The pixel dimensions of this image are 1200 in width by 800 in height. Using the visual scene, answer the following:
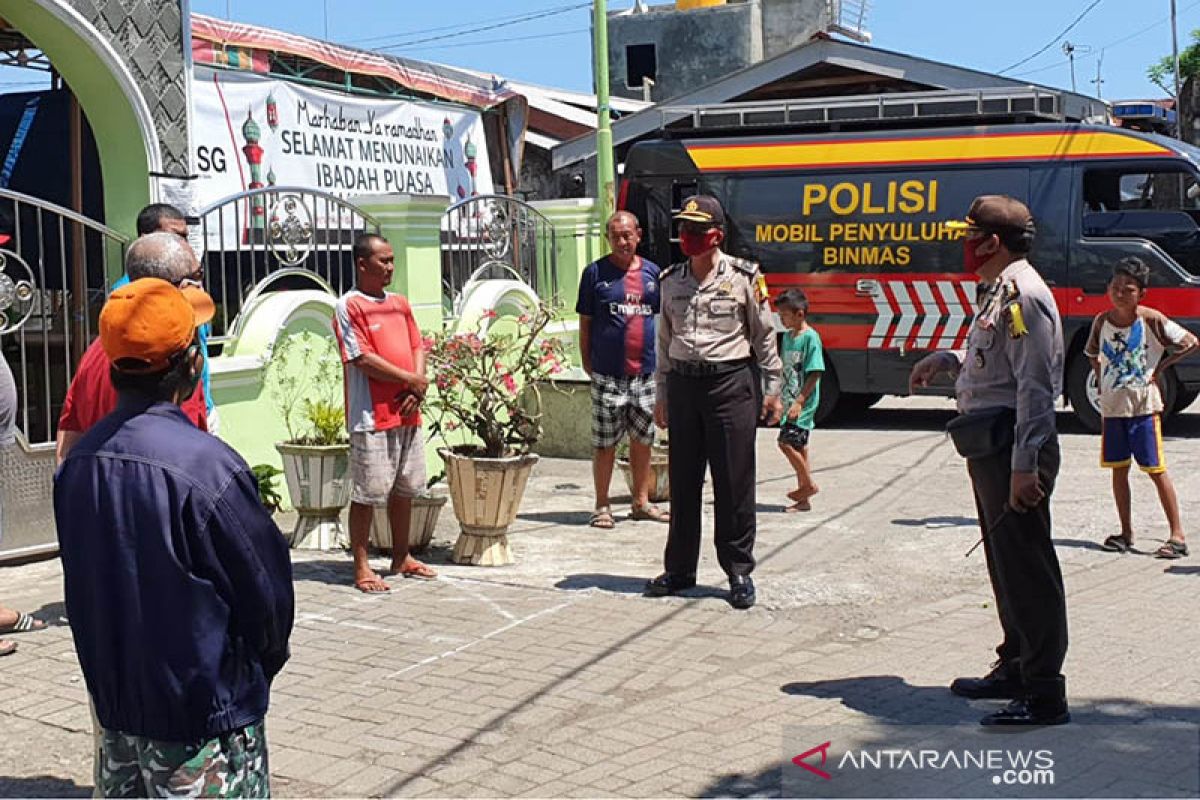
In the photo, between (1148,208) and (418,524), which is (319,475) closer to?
(418,524)

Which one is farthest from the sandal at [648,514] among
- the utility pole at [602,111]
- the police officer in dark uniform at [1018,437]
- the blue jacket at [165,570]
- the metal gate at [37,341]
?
the blue jacket at [165,570]

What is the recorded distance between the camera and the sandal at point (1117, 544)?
8398 mm

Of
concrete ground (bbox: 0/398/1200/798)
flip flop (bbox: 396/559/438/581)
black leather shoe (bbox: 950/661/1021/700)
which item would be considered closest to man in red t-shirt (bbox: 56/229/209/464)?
concrete ground (bbox: 0/398/1200/798)

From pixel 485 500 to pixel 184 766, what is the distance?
4.79m

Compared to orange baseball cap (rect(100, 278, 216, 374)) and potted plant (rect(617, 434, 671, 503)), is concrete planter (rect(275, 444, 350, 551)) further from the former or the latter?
orange baseball cap (rect(100, 278, 216, 374))

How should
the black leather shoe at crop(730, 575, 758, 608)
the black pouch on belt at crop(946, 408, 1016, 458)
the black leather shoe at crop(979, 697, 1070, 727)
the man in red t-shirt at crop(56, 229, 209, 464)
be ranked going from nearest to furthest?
the man in red t-shirt at crop(56, 229, 209, 464), the black leather shoe at crop(979, 697, 1070, 727), the black pouch on belt at crop(946, 408, 1016, 458), the black leather shoe at crop(730, 575, 758, 608)

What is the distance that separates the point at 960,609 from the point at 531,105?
13.8 metres

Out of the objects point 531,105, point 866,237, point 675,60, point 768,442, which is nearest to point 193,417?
point 768,442

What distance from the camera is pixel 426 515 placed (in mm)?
8391

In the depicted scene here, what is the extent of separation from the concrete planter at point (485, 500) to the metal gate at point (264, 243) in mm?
1989

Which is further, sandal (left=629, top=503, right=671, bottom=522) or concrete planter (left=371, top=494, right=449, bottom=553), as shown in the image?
sandal (left=629, top=503, right=671, bottom=522)

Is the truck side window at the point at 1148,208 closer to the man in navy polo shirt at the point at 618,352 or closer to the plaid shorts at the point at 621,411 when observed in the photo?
the man in navy polo shirt at the point at 618,352

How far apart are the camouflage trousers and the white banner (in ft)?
28.0

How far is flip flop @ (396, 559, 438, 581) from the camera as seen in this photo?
7.82m
